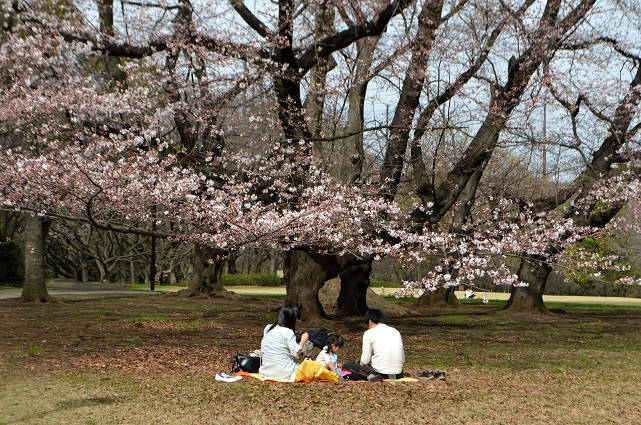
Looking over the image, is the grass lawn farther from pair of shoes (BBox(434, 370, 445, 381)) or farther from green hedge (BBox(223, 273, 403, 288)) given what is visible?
green hedge (BBox(223, 273, 403, 288))

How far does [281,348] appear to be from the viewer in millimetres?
8711

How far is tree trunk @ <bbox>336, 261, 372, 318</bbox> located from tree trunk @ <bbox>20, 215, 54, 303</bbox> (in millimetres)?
9096

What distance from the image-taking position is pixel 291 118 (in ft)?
45.9

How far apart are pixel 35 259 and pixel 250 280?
93.0 feet

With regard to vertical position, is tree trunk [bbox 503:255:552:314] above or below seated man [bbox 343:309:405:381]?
above

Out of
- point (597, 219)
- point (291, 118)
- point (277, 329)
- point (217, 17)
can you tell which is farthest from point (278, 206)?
point (597, 219)

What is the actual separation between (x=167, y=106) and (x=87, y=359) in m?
5.40

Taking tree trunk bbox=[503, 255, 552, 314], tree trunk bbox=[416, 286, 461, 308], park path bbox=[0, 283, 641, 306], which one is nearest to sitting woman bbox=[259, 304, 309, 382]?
tree trunk bbox=[503, 255, 552, 314]

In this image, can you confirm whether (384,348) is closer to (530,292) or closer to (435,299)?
(530,292)

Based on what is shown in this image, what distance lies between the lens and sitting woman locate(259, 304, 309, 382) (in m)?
8.67

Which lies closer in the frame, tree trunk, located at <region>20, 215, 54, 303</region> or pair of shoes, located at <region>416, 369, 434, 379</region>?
pair of shoes, located at <region>416, 369, 434, 379</region>

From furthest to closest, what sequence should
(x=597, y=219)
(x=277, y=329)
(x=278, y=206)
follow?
(x=597, y=219)
(x=278, y=206)
(x=277, y=329)

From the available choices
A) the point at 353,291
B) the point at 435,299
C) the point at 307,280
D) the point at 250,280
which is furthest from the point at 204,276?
the point at 250,280

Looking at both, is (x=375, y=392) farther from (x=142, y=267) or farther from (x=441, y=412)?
(x=142, y=267)
